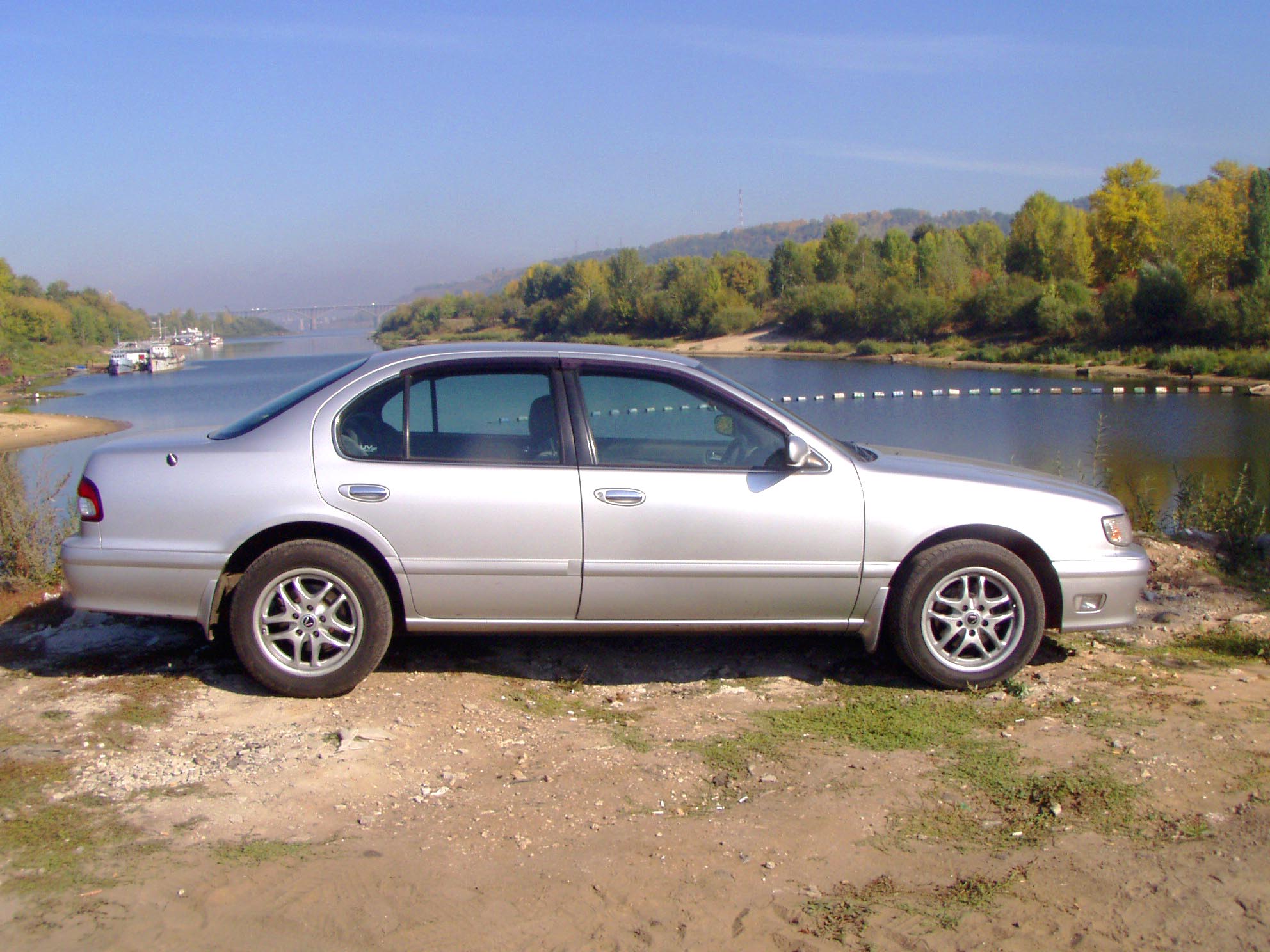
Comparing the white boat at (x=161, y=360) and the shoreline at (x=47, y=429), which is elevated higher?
the white boat at (x=161, y=360)

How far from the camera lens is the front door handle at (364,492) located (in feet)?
15.4

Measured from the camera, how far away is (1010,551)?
5059mm

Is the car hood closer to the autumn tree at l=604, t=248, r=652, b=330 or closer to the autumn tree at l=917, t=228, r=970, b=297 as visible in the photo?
the autumn tree at l=604, t=248, r=652, b=330

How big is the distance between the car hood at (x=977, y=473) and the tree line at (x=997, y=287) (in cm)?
4704

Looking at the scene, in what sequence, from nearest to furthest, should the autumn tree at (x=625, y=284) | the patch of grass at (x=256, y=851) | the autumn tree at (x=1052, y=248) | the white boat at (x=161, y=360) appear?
the patch of grass at (x=256, y=851)
the autumn tree at (x=625, y=284)
the autumn tree at (x=1052, y=248)
the white boat at (x=161, y=360)

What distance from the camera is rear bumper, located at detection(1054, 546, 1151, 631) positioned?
196 inches

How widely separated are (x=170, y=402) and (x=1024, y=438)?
35.2m

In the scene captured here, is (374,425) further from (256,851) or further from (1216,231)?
(1216,231)


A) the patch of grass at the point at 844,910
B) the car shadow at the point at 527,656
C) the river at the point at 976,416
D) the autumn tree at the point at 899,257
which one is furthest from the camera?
the autumn tree at the point at 899,257

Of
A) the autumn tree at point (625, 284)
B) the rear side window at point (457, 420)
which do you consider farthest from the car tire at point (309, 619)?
the autumn tree at point (625, 284)

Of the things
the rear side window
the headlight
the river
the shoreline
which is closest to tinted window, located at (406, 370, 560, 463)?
the rear side window

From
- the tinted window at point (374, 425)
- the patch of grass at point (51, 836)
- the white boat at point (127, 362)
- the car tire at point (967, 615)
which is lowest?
the patch of grass at point (51, 836)

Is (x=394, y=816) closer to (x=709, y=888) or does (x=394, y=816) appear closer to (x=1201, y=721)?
(x=709, y=888)

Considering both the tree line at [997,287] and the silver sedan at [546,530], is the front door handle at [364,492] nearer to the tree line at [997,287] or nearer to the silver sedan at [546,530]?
the silver sedan at [546,530]
